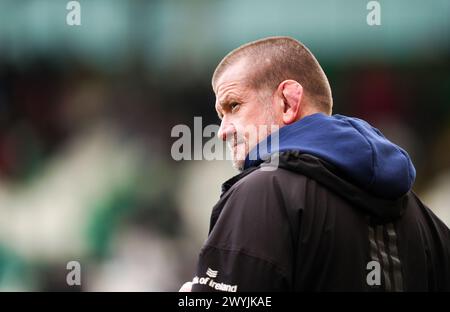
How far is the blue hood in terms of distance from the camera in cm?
159

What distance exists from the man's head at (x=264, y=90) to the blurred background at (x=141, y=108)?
2.46 metres

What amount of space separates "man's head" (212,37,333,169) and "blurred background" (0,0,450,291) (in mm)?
2464

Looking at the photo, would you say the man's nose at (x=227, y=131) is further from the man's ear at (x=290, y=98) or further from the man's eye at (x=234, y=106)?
the man's ear at (x=290, y=98)

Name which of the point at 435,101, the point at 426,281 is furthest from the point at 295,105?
the point at 435,101

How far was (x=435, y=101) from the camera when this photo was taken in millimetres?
4488

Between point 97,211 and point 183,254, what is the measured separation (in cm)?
72

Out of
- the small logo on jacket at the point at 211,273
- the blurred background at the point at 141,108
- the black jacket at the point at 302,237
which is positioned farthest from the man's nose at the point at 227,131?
the blurred background at the point at 141,108

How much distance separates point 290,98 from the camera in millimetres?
1858

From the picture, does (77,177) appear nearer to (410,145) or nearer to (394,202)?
(410,145)

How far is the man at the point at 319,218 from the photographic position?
149 cm
